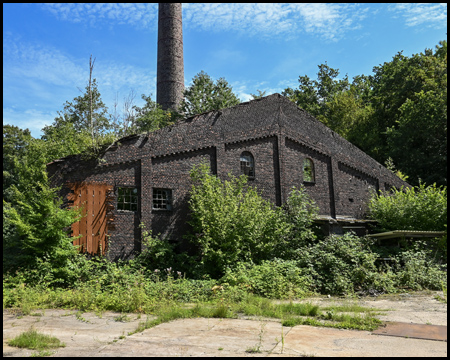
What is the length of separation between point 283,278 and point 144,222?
6.35m

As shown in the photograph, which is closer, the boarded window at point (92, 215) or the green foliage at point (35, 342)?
the green foliage at point (35, 342)

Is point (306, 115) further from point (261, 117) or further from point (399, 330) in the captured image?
point (399, 330)

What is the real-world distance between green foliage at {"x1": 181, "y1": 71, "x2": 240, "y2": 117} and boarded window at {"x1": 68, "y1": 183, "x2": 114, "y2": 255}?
21.7 meters

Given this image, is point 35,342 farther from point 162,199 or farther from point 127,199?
point 162,199

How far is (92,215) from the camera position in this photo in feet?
49.6

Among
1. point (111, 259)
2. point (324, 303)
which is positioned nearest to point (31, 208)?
point (111, 259)

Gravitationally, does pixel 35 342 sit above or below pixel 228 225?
below

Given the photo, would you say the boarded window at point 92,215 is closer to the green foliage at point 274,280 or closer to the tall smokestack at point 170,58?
the green foliage at point 274,280

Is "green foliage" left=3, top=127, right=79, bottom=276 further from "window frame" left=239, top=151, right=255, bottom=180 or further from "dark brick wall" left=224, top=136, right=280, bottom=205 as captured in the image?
"window frame" left=239, top=151, right=255, bottom=180

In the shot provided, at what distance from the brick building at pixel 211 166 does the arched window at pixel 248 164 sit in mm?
50

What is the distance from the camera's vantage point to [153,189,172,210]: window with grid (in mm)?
17031

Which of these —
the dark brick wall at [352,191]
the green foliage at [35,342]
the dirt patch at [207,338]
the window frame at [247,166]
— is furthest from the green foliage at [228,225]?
the green foliage at [35,342]

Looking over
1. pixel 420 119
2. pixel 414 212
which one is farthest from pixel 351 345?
pixel 420 119

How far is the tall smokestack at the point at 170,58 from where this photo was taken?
3725 centimetres
